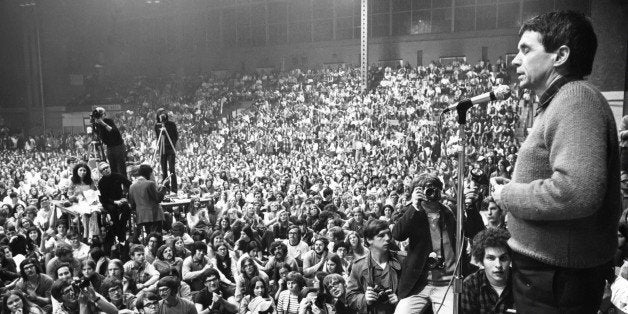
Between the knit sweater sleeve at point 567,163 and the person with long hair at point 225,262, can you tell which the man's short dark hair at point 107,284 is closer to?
the person with long hair at point 225,262

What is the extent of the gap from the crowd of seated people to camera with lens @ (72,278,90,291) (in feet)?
0.07

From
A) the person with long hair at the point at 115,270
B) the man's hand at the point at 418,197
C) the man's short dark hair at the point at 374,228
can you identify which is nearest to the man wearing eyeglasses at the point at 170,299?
the person with long hair at the point at 115,270

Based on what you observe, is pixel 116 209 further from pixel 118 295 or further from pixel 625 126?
pixel 625 126

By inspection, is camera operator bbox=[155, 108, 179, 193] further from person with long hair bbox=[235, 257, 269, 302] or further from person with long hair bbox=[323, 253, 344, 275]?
person with long hair bbox=[323, 253, 344, 275]

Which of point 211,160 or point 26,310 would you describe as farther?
point 211,160

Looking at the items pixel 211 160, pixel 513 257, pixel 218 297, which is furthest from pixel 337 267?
pixel 211 160

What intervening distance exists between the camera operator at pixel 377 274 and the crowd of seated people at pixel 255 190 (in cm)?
7

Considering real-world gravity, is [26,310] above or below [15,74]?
below

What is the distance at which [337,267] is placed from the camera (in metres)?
5.80

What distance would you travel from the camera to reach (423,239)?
10.9 ft

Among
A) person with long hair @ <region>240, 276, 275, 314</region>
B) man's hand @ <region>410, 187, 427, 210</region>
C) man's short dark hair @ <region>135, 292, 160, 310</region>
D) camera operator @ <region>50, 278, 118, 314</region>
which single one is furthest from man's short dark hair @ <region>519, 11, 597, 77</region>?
camera operator @ <region>50, 278, 118, 314</region>

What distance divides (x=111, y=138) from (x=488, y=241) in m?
5.89

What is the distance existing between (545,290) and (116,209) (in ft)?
21.6

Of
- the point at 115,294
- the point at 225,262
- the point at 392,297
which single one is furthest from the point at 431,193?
the point at 225,262
